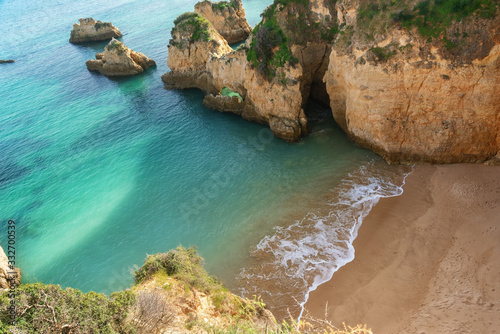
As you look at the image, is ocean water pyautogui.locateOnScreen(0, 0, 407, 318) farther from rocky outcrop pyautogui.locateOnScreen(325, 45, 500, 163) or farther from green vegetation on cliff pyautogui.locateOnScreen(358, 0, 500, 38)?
green vegetation on cliff pyautogui.locateOnScreen(358, 0, 500, 38)

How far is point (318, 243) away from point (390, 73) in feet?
36.5

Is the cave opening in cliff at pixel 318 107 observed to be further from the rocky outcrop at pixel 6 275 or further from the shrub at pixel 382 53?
the rocky outcrop at pixel 6 275

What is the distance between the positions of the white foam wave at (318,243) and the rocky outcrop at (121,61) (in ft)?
111

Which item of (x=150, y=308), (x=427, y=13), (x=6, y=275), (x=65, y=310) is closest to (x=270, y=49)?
(x=427, y=13)

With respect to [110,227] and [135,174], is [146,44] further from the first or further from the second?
[110,227]

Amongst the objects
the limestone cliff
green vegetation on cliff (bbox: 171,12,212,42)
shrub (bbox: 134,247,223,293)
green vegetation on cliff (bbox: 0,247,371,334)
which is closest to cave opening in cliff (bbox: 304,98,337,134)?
green vegetation on cliff (bbox: 171,12,212,42)

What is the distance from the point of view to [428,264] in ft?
49.6

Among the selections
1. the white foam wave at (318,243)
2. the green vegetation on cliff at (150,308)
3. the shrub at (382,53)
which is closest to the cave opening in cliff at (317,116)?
the white foam wave at (318,243)

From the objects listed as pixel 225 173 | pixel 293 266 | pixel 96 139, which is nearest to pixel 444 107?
pixel 293 266

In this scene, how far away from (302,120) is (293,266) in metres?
12.2

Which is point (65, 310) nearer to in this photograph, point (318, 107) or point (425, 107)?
point (425, 107)

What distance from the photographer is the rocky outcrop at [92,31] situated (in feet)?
190

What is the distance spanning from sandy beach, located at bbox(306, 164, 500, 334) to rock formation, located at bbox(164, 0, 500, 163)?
8.49ft

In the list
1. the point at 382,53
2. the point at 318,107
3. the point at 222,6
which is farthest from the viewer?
the point at 222,6
